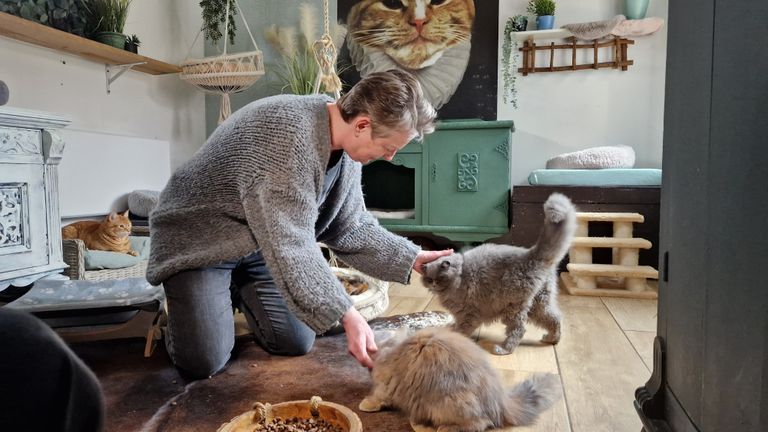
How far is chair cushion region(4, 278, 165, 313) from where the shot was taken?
6.08 ft

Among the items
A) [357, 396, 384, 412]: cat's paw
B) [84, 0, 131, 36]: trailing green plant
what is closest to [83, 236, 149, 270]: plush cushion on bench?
[84, 0, 131, 36]: trailing green plant

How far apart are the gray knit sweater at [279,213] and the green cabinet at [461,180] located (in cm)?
197

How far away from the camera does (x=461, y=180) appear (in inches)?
149

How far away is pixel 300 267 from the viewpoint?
1337mm

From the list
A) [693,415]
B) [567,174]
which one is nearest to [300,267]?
[693,415]

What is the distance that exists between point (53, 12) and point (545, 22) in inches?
134

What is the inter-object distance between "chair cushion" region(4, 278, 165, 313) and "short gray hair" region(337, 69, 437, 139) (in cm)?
107

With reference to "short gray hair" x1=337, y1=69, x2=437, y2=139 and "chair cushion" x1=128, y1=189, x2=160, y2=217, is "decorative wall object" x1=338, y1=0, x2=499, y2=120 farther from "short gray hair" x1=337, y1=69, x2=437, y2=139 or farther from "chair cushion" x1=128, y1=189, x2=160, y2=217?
"short gray hair" x1=337, y1=69, x2=437, y2=139

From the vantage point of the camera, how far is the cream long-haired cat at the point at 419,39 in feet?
14.0

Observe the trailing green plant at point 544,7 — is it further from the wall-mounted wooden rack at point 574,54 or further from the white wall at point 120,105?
the white wall at point 120,105

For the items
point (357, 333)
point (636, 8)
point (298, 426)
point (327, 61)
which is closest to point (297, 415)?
point (298, 426)

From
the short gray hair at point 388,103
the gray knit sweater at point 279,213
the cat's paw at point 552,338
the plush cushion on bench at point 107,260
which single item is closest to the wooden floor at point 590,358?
the cat's paw at point 552,338

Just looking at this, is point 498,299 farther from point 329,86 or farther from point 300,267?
point 329,86

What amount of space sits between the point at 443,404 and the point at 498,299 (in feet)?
2.51
